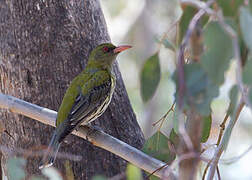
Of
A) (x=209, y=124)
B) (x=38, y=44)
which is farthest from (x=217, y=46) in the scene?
(x=38, y=44)

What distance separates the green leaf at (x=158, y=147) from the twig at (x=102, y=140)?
19 cm

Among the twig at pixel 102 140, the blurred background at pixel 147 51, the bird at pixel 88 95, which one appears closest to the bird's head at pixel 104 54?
the bird at pixel 88 95

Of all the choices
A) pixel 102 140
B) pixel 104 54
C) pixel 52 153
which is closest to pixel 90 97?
pixel 104 54

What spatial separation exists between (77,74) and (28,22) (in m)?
0.58

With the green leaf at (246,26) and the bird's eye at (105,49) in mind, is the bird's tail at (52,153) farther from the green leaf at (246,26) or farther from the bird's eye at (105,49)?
the green leaf at (246,26)

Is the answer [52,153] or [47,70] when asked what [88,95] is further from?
[52,153]

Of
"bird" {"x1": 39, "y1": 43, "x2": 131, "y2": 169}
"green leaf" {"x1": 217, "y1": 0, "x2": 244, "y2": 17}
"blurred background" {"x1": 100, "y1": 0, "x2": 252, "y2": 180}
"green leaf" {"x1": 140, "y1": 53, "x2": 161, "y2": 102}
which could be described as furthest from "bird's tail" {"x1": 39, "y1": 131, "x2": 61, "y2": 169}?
"blurred background" {"x1": 100, "y1": 0, "x2": 252, "y2": 180}

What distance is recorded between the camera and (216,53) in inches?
70.6

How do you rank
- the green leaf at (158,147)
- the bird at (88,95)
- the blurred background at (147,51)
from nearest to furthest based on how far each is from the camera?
the green leaf at (158,147)
the bird at (88,95)
the blurred background at (147,51)

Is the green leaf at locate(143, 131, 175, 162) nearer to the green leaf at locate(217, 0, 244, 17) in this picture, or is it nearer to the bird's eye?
the bird's eye

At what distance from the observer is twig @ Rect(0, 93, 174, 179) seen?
3.20 metres

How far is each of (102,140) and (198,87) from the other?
5.84 ft

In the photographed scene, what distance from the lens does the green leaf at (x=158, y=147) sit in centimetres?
344

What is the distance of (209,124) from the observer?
3273mm
